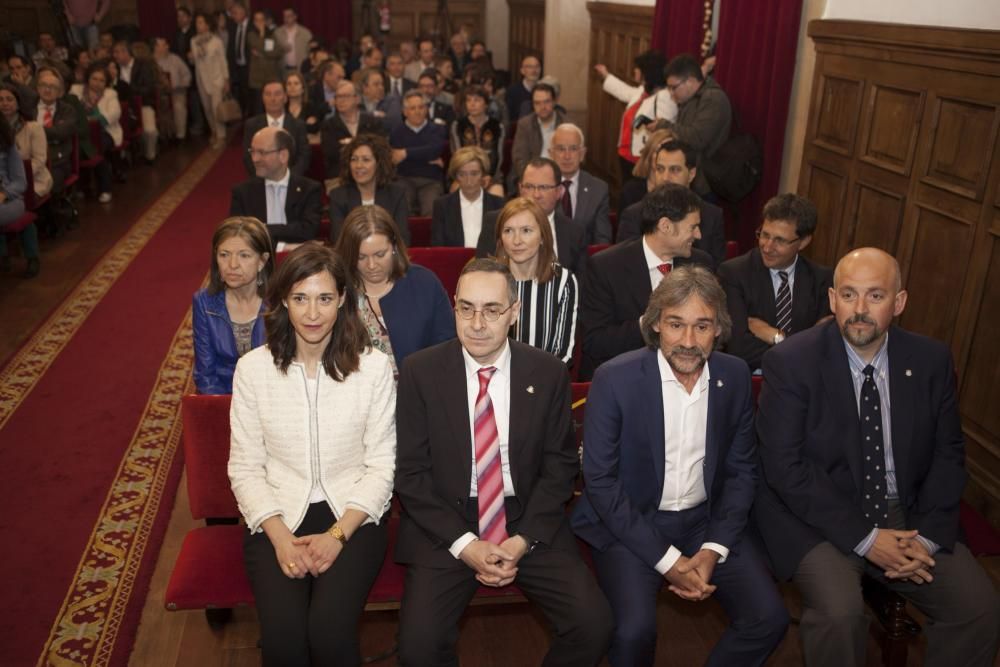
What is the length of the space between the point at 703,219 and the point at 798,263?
828 mm

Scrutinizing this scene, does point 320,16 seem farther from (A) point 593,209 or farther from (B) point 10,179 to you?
(A) point 593,209

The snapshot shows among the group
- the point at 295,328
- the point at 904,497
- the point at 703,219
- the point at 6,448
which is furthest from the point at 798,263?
the point at 6,448

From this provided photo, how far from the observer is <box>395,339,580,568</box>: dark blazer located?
2818 mm

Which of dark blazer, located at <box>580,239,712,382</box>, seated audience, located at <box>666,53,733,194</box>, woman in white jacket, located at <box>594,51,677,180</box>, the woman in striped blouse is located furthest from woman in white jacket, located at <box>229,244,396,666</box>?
woman in white jacket, located at <box>594,51,677,180</box>

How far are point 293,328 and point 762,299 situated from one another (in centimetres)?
208

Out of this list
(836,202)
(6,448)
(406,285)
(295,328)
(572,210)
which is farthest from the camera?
(572,210)

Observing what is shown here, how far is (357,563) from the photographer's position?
9.10 ft

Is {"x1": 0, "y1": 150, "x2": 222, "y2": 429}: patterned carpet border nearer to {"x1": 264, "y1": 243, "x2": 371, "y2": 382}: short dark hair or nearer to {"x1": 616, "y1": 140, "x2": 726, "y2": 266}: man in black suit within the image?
{"x1": 264, "y1": 243, "x2": 371, "y2": 382}: short dark hair

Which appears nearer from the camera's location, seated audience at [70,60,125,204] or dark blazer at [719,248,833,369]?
dark blazer at [719,248,833,369]

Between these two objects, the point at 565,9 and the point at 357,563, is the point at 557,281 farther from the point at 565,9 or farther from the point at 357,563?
the point at 565,9

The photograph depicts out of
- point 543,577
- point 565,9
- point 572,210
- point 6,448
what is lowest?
point 6,448

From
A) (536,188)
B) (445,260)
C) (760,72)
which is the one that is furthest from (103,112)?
(760,72)

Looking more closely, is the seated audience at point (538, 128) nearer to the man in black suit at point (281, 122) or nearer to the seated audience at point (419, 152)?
the seated audience at point (419, 152)

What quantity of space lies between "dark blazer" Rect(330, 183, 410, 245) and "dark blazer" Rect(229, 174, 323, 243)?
1.16 ft
